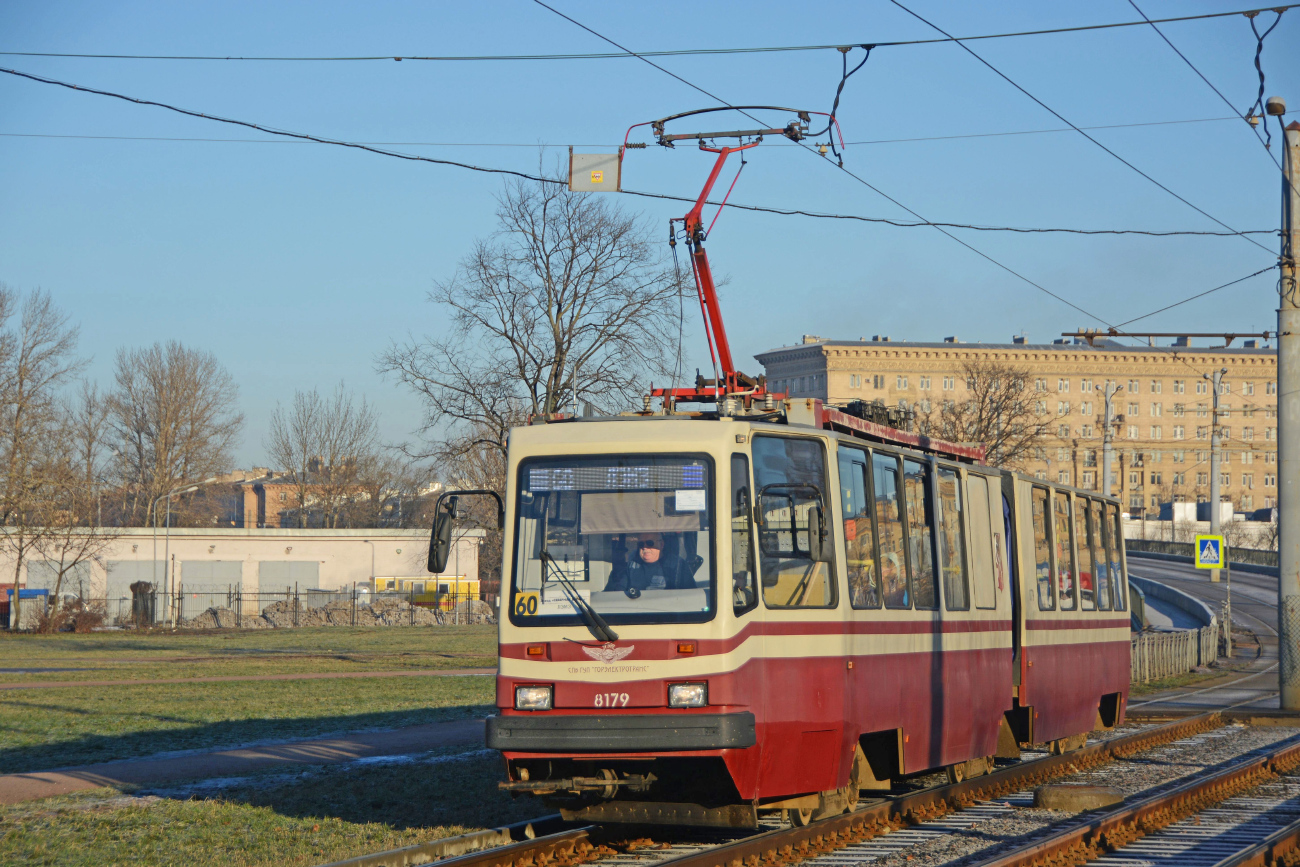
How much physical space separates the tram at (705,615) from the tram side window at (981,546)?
1.85m

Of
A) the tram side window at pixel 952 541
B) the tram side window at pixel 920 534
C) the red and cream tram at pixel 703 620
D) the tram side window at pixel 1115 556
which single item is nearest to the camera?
the red and cream tram at pixel 703 620

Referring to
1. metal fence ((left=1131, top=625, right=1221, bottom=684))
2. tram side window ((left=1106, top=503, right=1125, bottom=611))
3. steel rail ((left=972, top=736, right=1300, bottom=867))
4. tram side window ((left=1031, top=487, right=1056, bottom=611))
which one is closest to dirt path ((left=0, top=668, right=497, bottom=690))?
metal fence ((left=1131, top=625, right=1221, bottom=684))

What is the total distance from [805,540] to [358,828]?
424 centimetres

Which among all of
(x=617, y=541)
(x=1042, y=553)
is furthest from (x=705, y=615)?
(x=1042, y=553)

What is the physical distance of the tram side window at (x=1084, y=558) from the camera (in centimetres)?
1712

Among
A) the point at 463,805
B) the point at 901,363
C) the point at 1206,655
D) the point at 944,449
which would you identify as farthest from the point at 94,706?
the point at 901,363

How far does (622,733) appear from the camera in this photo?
376 inches

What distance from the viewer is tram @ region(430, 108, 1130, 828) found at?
31.5 feet

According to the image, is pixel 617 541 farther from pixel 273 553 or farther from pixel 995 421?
pixel 273 553

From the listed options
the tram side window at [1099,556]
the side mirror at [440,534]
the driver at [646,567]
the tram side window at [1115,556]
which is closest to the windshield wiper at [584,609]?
the driver at [646,567]

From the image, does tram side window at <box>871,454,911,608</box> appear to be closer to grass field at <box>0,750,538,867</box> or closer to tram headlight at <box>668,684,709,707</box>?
tram headlight at <box>668,684,709,707</box>

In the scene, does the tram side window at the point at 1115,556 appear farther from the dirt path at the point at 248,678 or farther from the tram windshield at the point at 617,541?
the dirt path at the point at 248,678

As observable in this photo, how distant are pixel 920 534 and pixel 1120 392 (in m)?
126

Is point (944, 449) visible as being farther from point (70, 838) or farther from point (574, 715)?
point (70, 838)
